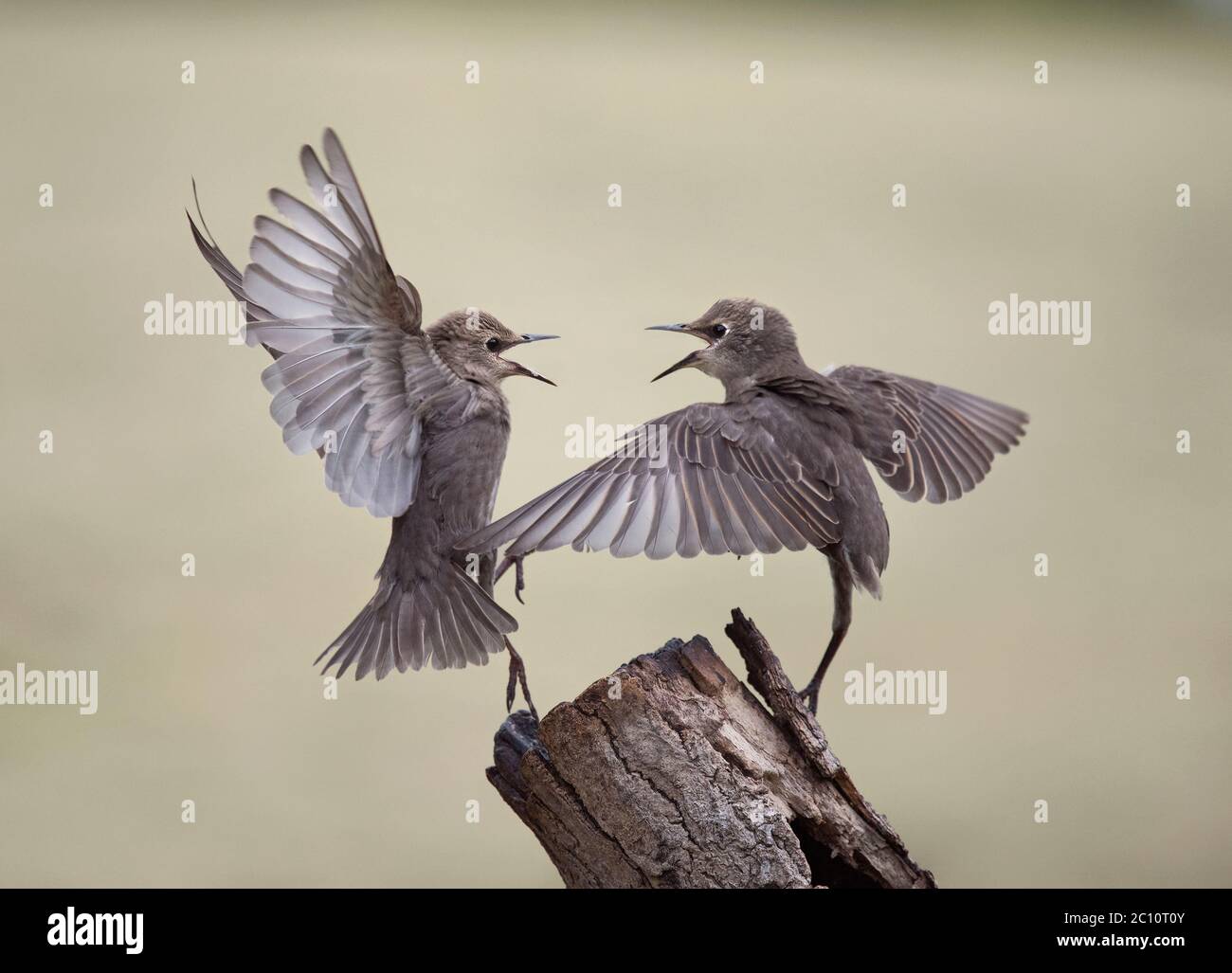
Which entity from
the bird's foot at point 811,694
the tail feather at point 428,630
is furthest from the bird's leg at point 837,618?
the tail feather at point 428,630

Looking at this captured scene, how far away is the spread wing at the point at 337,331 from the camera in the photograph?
12.4 ft

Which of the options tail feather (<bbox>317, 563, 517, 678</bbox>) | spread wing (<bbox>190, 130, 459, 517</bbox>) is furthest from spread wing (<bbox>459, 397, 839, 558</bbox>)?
spread wing (<bbox>190, 130, 459, 517</bbox>)

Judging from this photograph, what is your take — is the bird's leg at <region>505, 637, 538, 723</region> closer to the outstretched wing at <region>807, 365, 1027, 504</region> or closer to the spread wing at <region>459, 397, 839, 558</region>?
the spread wing at <region>459, 397, 839, 558</region>

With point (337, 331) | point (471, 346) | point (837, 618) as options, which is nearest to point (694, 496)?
point (837, 618)

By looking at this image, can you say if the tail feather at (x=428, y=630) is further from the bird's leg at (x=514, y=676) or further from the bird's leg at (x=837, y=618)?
the bird's leg at (x=837, y=618)

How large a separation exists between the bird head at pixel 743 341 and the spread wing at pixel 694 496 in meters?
0.28

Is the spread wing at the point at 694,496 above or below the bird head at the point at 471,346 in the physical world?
below

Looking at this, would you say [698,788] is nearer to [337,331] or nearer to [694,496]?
[694,496]

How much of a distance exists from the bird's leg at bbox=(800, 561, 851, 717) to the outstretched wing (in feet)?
1.92

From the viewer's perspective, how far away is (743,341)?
4684mm

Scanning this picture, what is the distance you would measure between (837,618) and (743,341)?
115cm

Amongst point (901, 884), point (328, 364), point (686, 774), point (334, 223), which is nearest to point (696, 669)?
point (686, 774)

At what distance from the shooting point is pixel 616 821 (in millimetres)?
3588

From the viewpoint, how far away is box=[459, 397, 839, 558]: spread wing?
3.73 meters
